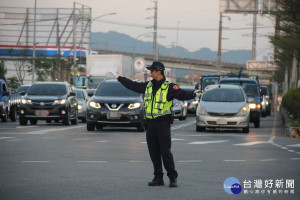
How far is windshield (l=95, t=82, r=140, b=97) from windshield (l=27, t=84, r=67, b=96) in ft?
13.0

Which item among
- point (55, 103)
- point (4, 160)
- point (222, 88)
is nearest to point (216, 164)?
point (4, 160)

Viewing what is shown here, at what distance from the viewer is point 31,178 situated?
11625 mm

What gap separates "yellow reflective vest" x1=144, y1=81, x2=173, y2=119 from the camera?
1095cm

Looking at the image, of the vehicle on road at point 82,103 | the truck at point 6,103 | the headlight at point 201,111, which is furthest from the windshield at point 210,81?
the headlight at point 201,111

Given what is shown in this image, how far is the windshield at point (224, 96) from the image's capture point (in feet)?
92.4

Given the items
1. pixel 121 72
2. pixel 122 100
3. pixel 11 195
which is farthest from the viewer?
pixel 121 72

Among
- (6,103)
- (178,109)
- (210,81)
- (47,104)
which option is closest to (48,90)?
(47,104)

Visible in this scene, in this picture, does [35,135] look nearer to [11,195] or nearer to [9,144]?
[9,144]

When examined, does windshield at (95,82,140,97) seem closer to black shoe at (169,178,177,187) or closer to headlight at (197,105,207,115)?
headlight at (197,105,207,115)

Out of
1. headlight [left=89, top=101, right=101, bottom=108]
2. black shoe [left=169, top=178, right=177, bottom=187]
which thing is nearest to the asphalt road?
black shoe [left=169, top=178, right=177, bottom=187]

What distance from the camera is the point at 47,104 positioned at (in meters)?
30.0

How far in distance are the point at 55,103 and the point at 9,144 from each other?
10934 mm

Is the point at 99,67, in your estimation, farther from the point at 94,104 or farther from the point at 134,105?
the point at 134,105

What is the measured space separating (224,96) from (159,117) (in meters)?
17.6
